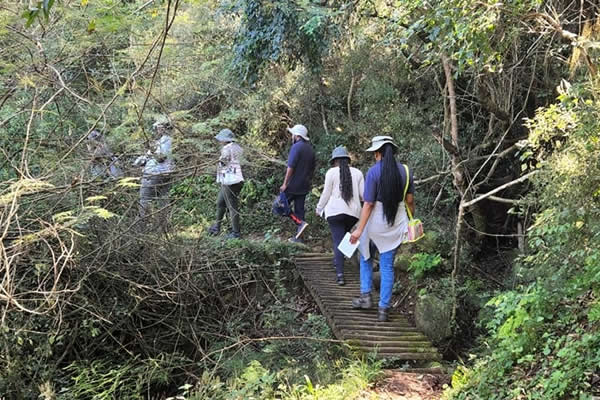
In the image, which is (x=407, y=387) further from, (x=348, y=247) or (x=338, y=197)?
(x=338, y=197)

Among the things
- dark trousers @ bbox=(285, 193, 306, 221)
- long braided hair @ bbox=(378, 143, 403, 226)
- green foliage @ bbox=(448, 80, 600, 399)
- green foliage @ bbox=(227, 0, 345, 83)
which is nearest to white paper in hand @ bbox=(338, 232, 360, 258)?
long braided hair @ bbox=(378, 143, 403, 226)

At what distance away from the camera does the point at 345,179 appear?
21.3 ft

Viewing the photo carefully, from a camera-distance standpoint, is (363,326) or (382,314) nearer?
(363,326)

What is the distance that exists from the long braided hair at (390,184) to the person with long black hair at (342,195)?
0.93 m

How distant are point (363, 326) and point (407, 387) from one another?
1412 millimetres

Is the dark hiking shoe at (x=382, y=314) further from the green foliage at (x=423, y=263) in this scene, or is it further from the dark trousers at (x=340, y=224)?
the dark trousers at (x=340, y=224)

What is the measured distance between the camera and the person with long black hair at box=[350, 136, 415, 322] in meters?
5.48

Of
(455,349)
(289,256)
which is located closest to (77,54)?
(289,256)

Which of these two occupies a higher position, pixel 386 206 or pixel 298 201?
pixel 386 206

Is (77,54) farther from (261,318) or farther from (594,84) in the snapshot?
(594,84)

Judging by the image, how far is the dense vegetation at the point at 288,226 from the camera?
4.14 metres

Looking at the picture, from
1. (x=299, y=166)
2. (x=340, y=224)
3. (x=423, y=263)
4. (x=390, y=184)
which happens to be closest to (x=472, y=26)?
(x=390, y=184)

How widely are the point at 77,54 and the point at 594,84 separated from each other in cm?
632

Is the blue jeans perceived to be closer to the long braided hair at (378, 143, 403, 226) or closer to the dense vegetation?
the long braided hair at (378, 143, 403, 226)
